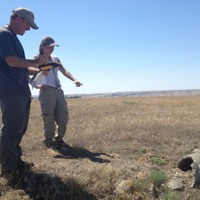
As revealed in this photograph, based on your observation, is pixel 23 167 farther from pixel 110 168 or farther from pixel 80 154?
pixel 80 154

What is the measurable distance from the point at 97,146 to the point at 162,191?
9.28ft

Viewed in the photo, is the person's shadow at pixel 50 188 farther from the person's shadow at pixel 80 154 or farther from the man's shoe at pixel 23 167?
the person's shadow at pixel 80 154

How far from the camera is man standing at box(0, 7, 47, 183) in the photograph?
15.1ft

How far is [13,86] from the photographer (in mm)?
4750

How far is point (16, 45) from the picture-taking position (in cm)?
478

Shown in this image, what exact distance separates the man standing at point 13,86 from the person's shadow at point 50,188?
18 cm

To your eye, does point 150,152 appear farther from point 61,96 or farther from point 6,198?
point 6,198

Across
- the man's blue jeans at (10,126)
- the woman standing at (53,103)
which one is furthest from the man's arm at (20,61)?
the woman standing at (53,103)

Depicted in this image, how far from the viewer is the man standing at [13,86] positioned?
4.61 meters

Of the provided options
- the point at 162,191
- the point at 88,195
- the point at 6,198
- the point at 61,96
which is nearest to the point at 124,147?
the point at 61,96

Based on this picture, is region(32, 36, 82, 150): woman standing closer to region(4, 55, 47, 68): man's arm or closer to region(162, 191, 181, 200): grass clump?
region(4, 55, 47, 68): man's arm

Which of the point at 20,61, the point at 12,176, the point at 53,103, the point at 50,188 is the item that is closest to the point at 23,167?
the point at 12,176

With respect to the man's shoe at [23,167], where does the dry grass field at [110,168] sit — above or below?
below

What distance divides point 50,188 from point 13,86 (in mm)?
1396
